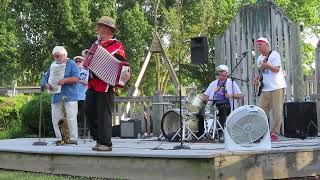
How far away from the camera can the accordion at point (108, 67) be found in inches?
244

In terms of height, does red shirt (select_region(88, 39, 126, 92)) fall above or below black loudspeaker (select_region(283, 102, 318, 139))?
above

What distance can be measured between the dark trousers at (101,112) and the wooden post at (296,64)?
4047mm

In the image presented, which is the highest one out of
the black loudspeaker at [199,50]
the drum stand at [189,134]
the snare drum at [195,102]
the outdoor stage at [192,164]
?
the black loudspeaker at [199,50]

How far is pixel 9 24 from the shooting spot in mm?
25266

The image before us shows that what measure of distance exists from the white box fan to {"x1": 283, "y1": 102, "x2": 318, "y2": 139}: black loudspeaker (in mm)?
2561

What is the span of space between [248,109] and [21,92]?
12.5 m

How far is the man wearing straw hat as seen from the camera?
6227 millimetres

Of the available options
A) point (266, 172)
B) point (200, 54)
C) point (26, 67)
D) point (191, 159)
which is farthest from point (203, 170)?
point (26, 67)

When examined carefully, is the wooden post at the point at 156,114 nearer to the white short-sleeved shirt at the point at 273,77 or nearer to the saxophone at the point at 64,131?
the saxophone at the point at 64,131

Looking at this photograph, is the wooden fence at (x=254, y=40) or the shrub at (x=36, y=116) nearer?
the wooden fence at (x=254, y=40)

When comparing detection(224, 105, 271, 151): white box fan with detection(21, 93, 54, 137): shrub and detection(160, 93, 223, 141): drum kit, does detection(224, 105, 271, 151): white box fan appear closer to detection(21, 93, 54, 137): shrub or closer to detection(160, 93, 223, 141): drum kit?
detection(160, 93, 223, 141): drum kit

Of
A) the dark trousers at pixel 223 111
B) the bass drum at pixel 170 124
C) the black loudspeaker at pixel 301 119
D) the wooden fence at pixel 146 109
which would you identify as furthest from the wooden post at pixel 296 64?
the wooden fence at pixel 146 109

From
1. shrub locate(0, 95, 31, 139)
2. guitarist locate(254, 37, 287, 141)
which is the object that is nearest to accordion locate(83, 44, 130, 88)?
guitarist locate(254, 37, 287, 141)

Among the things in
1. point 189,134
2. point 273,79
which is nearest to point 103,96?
point 273,79
